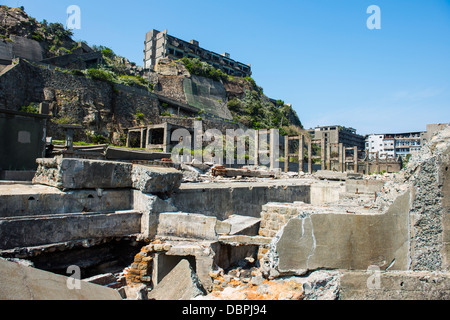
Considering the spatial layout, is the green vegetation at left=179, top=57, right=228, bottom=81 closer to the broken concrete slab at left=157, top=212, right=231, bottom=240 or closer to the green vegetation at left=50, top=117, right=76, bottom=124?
the green vegetation at left=50, top=117, right=76, bottom=124

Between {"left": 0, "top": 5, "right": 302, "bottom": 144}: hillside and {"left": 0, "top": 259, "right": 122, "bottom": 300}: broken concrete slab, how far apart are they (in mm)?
25403

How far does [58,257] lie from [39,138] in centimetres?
728

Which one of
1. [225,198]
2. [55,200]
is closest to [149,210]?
[55,200]

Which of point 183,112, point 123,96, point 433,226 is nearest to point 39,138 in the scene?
point 433,226

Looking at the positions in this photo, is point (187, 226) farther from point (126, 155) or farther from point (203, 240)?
point (126, 155)

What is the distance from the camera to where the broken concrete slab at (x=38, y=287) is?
2428mm

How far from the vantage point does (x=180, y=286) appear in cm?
402

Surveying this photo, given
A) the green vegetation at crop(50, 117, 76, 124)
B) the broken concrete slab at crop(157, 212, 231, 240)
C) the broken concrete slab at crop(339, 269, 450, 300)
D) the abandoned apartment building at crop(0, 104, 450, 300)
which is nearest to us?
the broken concrete slab at crop(339, 269, 450, 300)

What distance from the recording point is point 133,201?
224 inches

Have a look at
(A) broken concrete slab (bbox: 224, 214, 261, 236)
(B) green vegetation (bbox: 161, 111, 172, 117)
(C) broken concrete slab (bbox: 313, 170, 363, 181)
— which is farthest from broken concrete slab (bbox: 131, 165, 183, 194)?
(B) green vegetation (bbox: 161, 111, 172, 117)

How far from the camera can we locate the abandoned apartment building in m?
3.05

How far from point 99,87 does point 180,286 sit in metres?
31.4

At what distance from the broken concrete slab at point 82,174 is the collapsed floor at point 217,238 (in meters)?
0.02

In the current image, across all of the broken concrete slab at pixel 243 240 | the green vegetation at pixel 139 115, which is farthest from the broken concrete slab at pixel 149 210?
the green vegetation at pixel 139 115
